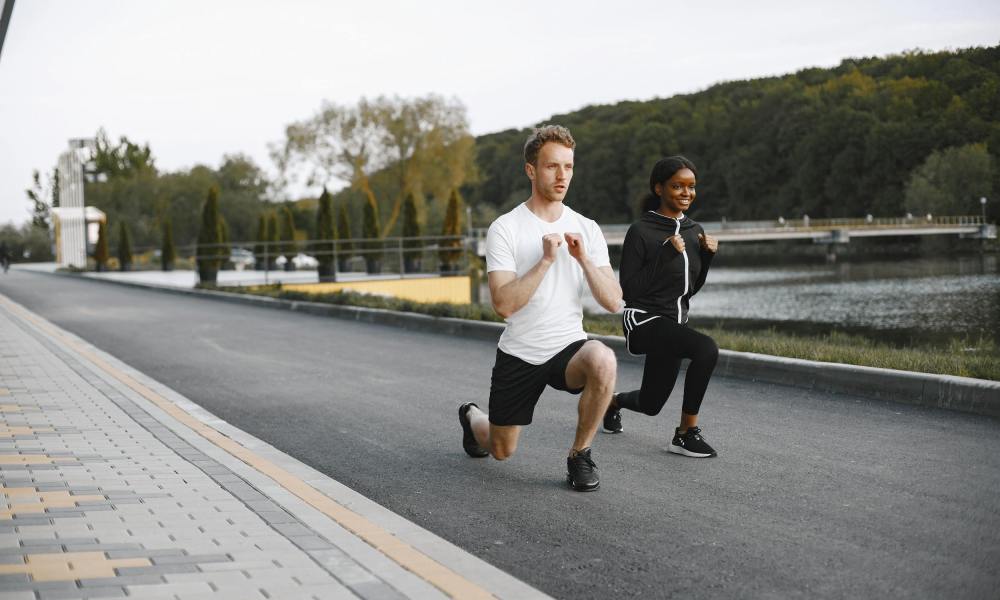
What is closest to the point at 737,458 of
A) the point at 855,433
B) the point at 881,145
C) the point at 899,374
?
the point at 855,433

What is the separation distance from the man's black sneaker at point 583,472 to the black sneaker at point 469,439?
2.85ft

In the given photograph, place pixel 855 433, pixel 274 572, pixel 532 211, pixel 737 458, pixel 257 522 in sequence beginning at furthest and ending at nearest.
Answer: pixel 855 433, pixel 737 458, pixel 532 211, pixel 257 522, pixel 274 572

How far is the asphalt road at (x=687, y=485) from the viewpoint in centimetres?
402

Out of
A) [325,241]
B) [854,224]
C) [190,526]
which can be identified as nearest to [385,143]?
[325,241]

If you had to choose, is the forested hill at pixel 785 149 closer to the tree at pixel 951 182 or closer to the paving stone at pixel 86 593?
the tree at pixel 951 182

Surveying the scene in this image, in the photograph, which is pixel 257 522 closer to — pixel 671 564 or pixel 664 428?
pixel 671 564

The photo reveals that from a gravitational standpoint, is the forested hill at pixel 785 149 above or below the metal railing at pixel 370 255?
above

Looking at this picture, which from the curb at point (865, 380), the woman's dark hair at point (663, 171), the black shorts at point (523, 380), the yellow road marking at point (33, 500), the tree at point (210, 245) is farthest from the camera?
the tree at point (210, 245)

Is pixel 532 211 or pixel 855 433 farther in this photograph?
pixel 855 433

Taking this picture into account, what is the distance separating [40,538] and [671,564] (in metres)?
2.55

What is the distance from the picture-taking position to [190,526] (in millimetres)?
4555

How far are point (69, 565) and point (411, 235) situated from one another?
30832 mm

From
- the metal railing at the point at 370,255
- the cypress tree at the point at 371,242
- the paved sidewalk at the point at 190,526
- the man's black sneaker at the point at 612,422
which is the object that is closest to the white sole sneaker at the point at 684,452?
the man's black sneaker at the point at 612,422

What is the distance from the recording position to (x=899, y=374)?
809cm
